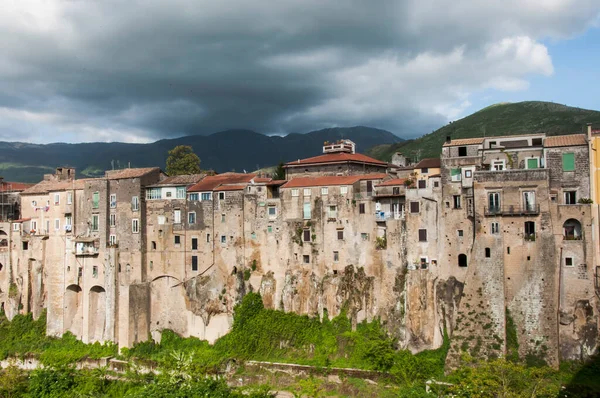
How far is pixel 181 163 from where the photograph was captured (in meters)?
77.6

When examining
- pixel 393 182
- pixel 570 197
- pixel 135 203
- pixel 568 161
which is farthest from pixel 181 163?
pixel 570 197

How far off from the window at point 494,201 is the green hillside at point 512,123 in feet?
161

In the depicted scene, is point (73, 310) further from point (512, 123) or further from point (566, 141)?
point (512, 123)

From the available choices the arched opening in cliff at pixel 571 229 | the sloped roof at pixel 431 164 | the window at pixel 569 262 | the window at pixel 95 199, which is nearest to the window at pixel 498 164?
the sloped roof at pixel 431 164

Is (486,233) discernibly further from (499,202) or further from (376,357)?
(376,357)

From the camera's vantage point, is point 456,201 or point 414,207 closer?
point 456,201

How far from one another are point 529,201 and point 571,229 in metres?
3.62

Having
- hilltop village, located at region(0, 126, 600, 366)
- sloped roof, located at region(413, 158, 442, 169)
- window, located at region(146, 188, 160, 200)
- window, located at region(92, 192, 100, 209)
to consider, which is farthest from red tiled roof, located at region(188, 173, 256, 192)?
sloped roof, located at region(413, 158, 442, 169)

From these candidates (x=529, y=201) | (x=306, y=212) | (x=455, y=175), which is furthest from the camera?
(x=306, y=212)

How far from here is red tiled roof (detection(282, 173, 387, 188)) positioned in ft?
162

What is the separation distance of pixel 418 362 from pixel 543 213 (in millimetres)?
13871

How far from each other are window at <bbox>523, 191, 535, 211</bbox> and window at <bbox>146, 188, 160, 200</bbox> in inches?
1320

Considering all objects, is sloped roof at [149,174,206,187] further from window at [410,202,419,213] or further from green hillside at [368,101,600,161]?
green hillside at [368,101,600,161]

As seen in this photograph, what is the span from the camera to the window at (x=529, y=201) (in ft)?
133
